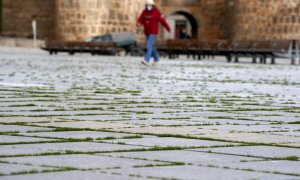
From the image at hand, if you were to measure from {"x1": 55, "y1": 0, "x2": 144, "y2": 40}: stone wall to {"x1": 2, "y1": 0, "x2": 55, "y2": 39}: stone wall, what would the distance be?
98.5 inches

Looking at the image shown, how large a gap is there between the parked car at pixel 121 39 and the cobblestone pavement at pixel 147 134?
26376 mm

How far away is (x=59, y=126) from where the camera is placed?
7.22 metres

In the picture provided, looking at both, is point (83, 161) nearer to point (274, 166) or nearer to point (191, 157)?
point (191, 157)

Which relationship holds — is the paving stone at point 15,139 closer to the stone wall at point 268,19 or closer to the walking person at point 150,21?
the walking person at point 150,21

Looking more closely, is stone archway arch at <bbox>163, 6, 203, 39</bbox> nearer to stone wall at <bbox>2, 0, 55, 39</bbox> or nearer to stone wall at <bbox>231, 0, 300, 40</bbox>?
stone wall at <bbox>231, 0, 300, 40</bbox>

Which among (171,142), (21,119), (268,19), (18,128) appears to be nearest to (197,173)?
(171,142)

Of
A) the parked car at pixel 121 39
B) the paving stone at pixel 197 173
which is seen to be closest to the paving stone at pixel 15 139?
the paving stone at pixel 197 173

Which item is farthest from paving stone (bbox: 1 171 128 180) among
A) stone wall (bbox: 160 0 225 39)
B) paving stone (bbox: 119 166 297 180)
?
stone wall (bbox: 160 0 225 39)

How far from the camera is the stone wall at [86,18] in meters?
42.0

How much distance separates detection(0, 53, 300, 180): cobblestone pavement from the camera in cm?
501

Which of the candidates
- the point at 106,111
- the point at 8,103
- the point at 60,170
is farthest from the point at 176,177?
the point at 8,103

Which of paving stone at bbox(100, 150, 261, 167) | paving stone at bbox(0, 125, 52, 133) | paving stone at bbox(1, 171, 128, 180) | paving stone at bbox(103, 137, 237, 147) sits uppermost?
paving stone at bbox(1, 171, 128, 180)

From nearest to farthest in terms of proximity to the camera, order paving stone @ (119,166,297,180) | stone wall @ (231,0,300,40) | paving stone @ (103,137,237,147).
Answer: paving stone @ (119,166,297,180), paving stone @ (103,137,237,147), stone wall @ (231,0,300,40)

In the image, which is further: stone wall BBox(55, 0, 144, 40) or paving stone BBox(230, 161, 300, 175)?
stone wall BBox(55, 0, 144, 40)
